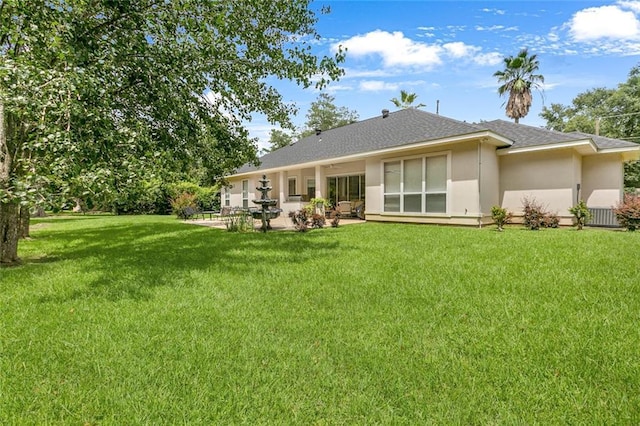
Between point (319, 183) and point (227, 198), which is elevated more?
point (319, 183)

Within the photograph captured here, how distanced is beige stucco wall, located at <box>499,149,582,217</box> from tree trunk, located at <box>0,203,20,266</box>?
15.4 metres

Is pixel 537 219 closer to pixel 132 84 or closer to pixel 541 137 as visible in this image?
pixel 541 137

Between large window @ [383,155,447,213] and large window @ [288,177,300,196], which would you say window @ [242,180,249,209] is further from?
large window @ [383,155,447,213]

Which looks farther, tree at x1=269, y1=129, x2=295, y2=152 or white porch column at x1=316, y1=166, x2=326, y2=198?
tree at x1=269, y1=129, x2=295, y2=152

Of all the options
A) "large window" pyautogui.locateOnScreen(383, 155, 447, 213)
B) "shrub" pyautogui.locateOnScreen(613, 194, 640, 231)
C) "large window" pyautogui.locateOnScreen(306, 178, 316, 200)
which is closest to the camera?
"shrub" pyautogui.locateOnScreen(613, 194, 640, 231)

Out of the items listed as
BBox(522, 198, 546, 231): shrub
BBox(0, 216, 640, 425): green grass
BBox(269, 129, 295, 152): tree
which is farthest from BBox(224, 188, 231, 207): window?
BBox(522, 198, 546, 231): shrub

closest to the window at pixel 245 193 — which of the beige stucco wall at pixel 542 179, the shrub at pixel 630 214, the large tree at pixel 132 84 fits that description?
the large tree at pixel 132 84

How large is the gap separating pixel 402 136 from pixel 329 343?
42.3ft

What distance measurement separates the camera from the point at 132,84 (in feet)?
21.6

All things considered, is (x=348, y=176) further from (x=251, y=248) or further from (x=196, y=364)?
(x=196, y=364)

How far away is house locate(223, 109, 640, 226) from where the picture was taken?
1195cm

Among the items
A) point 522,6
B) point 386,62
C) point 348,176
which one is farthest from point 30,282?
point 386,62

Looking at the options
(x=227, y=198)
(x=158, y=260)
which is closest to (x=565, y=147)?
(x=158, y=260)

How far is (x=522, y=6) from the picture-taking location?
11.9 m
